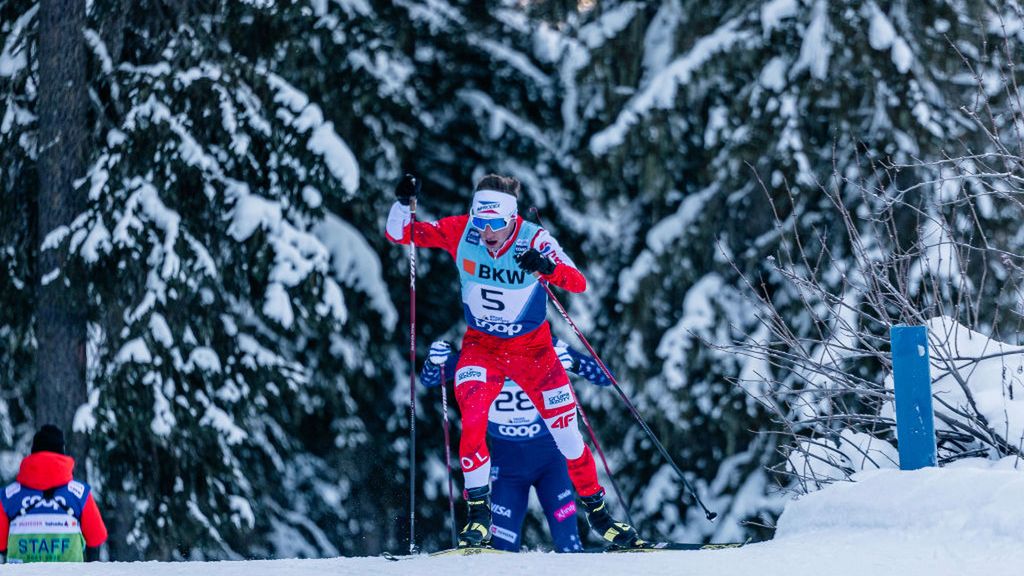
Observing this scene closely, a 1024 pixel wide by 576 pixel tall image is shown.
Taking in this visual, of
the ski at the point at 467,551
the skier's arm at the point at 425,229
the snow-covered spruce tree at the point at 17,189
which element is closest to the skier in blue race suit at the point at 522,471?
the skier's arm at the point at 425,229

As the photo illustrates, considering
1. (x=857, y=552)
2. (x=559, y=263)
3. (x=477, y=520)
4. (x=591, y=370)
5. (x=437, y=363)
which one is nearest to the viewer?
(x=857, y=552)

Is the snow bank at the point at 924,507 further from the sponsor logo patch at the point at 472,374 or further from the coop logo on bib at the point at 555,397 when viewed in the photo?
the sponsor logo patch at the point at 472,374

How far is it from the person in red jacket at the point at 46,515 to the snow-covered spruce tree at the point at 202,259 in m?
3.14

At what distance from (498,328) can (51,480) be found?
302 cm

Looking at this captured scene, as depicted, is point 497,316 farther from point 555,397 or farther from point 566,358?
point 566,358

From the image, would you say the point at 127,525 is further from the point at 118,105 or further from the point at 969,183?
the point at 969,183

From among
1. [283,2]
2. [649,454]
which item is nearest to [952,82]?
[649,454]

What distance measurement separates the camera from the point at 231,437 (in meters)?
13.1

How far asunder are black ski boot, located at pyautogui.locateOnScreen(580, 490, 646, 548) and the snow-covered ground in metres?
1.38

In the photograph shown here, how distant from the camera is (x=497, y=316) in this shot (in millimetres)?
8008

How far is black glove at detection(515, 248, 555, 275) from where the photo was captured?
7.68 m

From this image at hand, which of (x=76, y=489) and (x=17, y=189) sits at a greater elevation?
(x=17, y=189)

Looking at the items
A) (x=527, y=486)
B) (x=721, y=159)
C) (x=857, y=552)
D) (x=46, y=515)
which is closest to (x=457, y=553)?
(x=527, y=486)

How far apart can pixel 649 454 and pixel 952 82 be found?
4.71 m
